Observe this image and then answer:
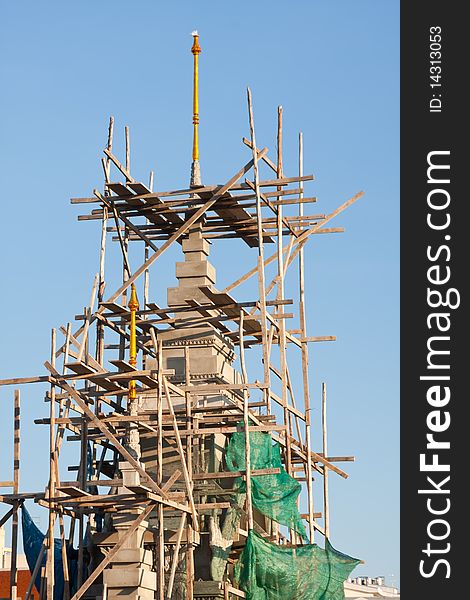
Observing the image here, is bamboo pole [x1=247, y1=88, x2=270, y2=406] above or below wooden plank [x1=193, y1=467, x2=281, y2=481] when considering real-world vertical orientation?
above

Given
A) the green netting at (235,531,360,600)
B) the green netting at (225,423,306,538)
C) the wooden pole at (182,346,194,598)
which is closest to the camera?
the wooden pole at (182,346,194,598)

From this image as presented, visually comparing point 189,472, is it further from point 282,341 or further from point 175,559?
point 282,341

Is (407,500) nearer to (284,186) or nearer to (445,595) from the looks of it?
(445,595)

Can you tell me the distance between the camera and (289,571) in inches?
1350

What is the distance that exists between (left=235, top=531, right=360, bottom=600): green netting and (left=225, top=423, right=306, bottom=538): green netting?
2.53ft

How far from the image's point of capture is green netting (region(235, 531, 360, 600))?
33.7m

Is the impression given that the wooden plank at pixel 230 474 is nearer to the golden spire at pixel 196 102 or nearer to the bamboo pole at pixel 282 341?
the bamboo pole at pixel 282 341

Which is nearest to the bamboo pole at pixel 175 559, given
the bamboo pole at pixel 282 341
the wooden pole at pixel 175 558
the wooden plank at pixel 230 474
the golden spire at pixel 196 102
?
the wooden pole at pixel 175 558

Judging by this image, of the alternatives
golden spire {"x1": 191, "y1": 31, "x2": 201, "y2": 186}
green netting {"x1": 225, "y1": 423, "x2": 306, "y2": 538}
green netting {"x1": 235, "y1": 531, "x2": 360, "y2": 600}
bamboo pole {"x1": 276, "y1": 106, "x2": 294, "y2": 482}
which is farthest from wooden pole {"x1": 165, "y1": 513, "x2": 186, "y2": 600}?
golden spire {"x1": 191, "y1": 31, "x2": 201, "y2": 186}

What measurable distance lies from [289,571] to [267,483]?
2.19m

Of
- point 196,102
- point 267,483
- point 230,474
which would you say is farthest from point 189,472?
point 196,102

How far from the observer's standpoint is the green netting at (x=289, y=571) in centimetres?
3372

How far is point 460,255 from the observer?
24.7 meters

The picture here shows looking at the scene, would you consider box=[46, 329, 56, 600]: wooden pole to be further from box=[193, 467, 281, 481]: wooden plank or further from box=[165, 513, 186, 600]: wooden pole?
box=[193, 467, 281, 481]: wooden plank
